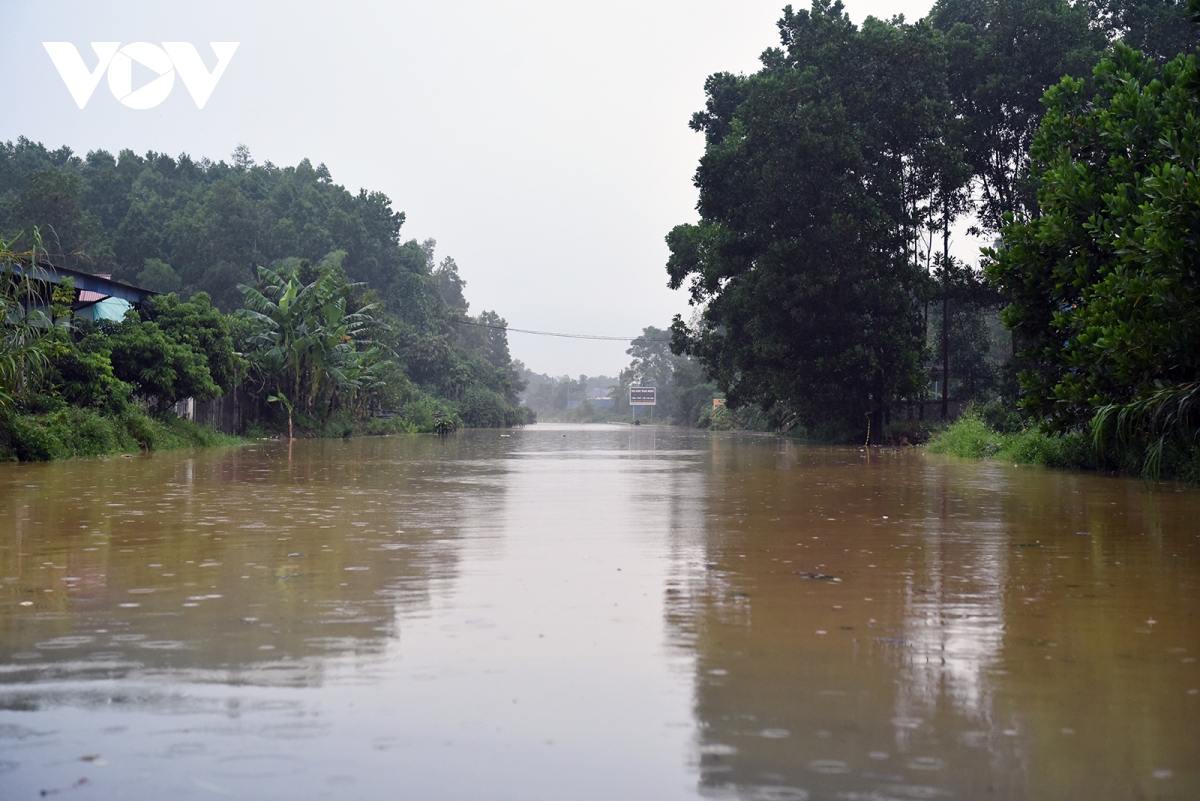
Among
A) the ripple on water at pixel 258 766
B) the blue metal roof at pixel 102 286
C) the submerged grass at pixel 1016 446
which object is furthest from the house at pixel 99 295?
the ripple on water at pixel 258 766

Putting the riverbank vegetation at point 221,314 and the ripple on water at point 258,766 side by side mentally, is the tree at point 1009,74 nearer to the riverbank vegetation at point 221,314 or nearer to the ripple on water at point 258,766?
the riverbank vegetation at point 221,314

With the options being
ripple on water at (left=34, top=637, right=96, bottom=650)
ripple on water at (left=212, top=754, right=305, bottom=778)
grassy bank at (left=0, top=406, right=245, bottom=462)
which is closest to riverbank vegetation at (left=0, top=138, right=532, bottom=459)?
grassy bank at (left=0, top=406, right=245, bottom=462)

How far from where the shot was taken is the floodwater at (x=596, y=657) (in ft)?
10.3

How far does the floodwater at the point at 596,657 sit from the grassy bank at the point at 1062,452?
588cm

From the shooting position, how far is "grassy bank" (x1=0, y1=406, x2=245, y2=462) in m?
17.1

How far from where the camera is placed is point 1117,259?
14484 millimetres

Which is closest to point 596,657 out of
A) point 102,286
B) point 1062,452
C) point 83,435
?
point 1062,452

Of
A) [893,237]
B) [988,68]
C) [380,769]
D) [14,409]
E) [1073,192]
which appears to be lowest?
[380,769]

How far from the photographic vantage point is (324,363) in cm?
3541

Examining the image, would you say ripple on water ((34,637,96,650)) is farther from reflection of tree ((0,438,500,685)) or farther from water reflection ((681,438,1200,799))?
water reflection ((681,438,1200,799))

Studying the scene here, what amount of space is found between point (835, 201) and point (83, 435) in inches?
796

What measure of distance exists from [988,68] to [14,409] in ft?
89.4

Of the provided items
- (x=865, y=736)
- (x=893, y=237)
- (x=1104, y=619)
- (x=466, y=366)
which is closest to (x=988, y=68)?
(x=893, y=237)

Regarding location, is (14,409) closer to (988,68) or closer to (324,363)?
(324,363)
